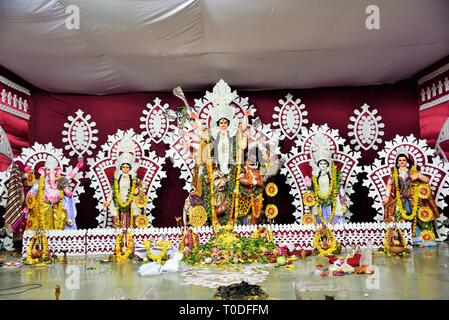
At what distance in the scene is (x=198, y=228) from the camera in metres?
6.32

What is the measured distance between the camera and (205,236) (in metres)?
6.29

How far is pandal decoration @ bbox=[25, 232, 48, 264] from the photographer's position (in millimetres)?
5867

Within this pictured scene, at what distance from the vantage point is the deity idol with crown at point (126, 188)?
22.3 ft

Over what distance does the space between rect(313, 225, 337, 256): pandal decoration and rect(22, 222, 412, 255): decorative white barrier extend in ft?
0.62

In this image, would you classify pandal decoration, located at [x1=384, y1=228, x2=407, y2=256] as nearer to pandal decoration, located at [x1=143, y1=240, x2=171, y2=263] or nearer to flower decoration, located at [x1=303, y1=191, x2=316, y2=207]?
flower decoration, located at [x1=303, y1=191, x2=316, y2=207]

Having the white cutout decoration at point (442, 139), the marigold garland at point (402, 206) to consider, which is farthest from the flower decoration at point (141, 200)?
the white cutout decoration at point (442, 139)

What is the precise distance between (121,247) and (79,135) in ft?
9.27

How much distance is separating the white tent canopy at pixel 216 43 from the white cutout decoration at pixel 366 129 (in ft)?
1.86

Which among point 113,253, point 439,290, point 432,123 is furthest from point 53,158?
point 432,123

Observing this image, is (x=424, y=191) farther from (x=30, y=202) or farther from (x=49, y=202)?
(x=30, y=202)

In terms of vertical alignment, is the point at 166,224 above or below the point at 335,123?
below
